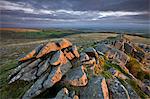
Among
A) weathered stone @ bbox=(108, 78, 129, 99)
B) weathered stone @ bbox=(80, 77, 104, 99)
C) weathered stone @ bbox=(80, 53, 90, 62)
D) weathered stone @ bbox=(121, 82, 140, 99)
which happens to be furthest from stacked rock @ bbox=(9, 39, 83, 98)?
weathered stone @ bbox=(121, 82, 140, 99)

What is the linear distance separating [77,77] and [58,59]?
575cm

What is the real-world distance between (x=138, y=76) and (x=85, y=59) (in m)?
17.9

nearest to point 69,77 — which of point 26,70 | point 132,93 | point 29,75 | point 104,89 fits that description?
point 104,89

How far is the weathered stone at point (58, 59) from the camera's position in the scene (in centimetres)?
3625

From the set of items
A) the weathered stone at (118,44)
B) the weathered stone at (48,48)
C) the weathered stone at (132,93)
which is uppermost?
the weathered stone at (48,48)

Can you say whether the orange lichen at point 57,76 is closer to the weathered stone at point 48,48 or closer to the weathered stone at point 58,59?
the weathered stone at point 58,59

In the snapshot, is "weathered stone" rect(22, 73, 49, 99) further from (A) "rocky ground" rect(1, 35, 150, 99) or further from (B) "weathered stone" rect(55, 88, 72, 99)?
(B) "weathered stone" rect(55, 88, 72, 99)

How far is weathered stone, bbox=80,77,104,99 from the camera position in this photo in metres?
30.5

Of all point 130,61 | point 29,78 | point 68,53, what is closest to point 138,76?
point 130,61

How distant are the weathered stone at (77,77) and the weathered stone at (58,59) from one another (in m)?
2.97

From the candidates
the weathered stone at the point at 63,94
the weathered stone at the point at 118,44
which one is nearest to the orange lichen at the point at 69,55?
the weathered stone at the point at 63,94

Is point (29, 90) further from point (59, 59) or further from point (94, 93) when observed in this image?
point (94, 93)

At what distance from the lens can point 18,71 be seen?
129ft

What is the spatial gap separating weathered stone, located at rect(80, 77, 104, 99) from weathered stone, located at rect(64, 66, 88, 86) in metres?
0.97
